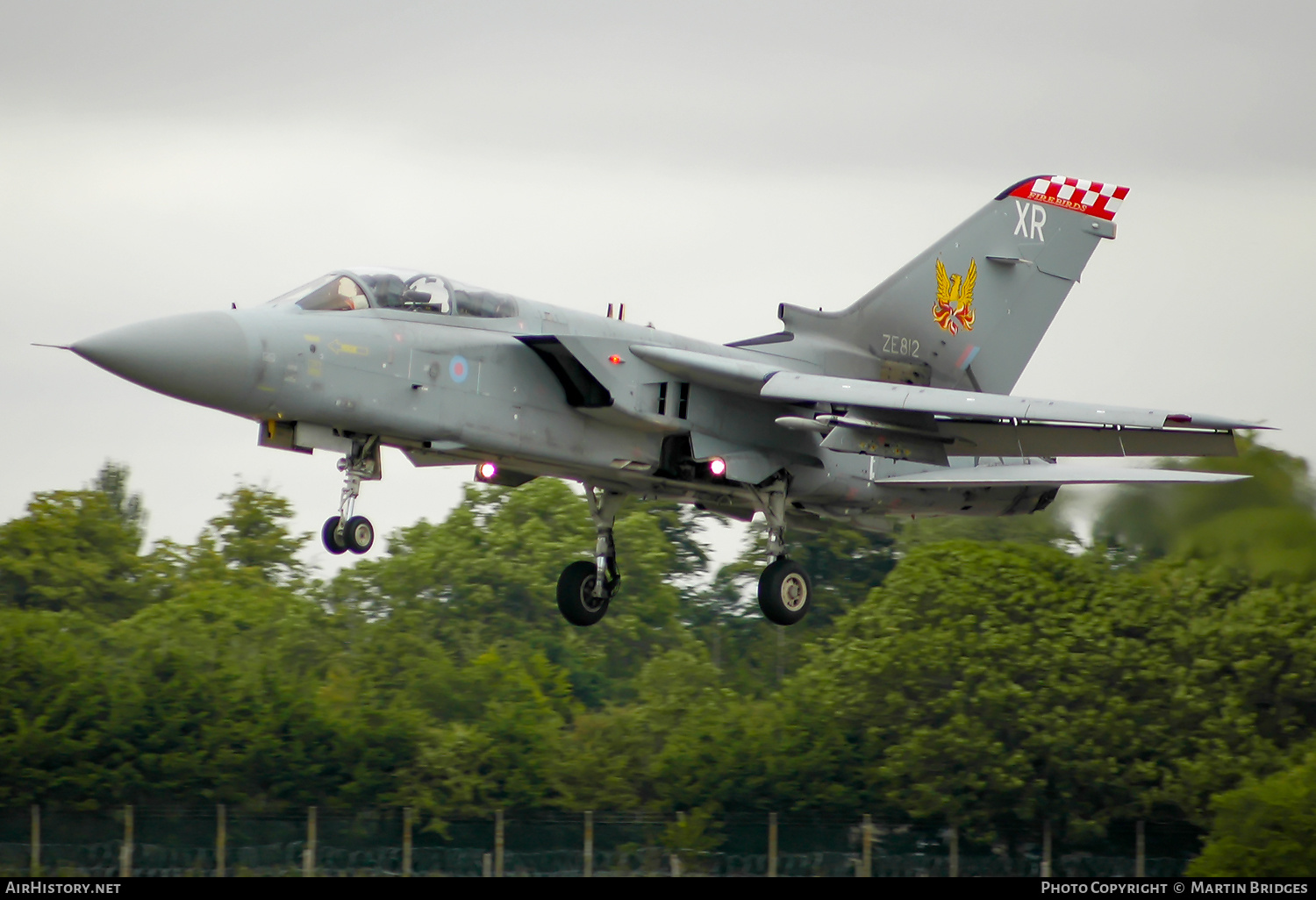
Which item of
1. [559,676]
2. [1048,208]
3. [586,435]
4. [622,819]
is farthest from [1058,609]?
[586,435]

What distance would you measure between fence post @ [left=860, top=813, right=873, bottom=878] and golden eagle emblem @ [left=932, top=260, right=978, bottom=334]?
45.4 feet

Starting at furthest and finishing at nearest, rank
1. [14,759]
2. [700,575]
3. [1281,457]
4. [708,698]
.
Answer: [700,575] → [708,698] → [14,759] → [1281,457]

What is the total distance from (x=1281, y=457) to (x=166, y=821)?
21.2 meters

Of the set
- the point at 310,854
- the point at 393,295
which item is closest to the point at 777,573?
the point at 393,295

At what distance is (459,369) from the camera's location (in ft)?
51.8

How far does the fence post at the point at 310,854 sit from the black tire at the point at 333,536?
15.6 meters

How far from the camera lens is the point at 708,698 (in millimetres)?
40000

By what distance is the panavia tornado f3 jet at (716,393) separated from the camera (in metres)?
15.0

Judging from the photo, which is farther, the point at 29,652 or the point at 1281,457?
the point at 29,652

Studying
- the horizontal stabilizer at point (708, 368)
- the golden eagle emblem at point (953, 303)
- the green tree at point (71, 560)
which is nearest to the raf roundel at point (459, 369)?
the horizontal stabilizer at point (708, 368)

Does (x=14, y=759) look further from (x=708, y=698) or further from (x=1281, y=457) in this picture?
(x=1281, y=457)

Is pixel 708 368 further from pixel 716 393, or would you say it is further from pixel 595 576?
pixel 595 576

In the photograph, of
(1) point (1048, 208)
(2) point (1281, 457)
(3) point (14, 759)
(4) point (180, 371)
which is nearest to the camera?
(4) point (180, 371)

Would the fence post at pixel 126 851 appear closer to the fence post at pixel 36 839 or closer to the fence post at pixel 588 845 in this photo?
the fence post at pixel 36 839
